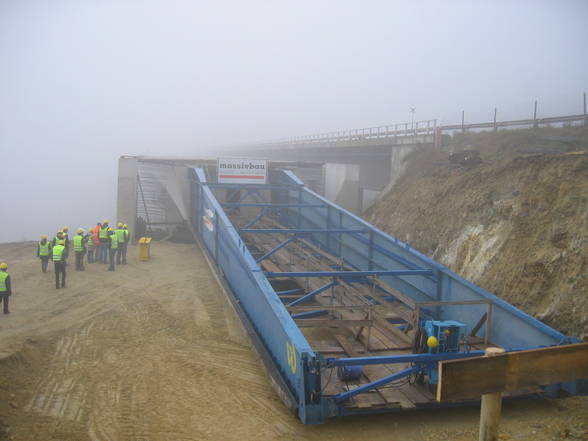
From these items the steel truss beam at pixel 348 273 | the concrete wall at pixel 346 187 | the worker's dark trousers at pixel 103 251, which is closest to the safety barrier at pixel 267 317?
the steel truss beam at pixel 348 273

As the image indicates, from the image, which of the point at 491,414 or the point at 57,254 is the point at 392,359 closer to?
the point at 491,414

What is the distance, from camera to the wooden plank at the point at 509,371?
2842 millimetres

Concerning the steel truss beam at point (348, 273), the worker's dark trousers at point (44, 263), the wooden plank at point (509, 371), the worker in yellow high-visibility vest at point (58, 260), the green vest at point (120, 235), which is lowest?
the worker's dark trousers at point (44, 263)

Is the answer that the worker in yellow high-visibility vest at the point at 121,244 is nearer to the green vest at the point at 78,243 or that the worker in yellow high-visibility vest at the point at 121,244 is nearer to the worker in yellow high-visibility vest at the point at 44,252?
the green vest at the point at 78,243

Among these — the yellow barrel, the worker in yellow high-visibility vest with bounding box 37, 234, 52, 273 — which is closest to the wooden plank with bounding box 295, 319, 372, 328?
the worker in yellow high-visibility vest with bounding box 37, 234, 52, 273

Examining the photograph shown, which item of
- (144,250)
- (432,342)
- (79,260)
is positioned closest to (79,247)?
(79,260)

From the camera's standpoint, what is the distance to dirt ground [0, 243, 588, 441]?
17.5 feet

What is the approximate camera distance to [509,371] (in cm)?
296

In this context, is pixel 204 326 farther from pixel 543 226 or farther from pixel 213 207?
pixel 543 226

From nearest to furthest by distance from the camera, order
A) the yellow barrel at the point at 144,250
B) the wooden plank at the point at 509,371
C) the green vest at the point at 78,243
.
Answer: the wooden plank at the point at 509,371 → the green vest at the point at 78,243 → the yellow barrel at the point at 144,250

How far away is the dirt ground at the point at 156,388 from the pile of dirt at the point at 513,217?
8.48 feet

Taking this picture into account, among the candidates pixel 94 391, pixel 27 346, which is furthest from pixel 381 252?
pixel 27 346

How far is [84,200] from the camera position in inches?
3297

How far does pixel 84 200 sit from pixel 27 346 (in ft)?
274
